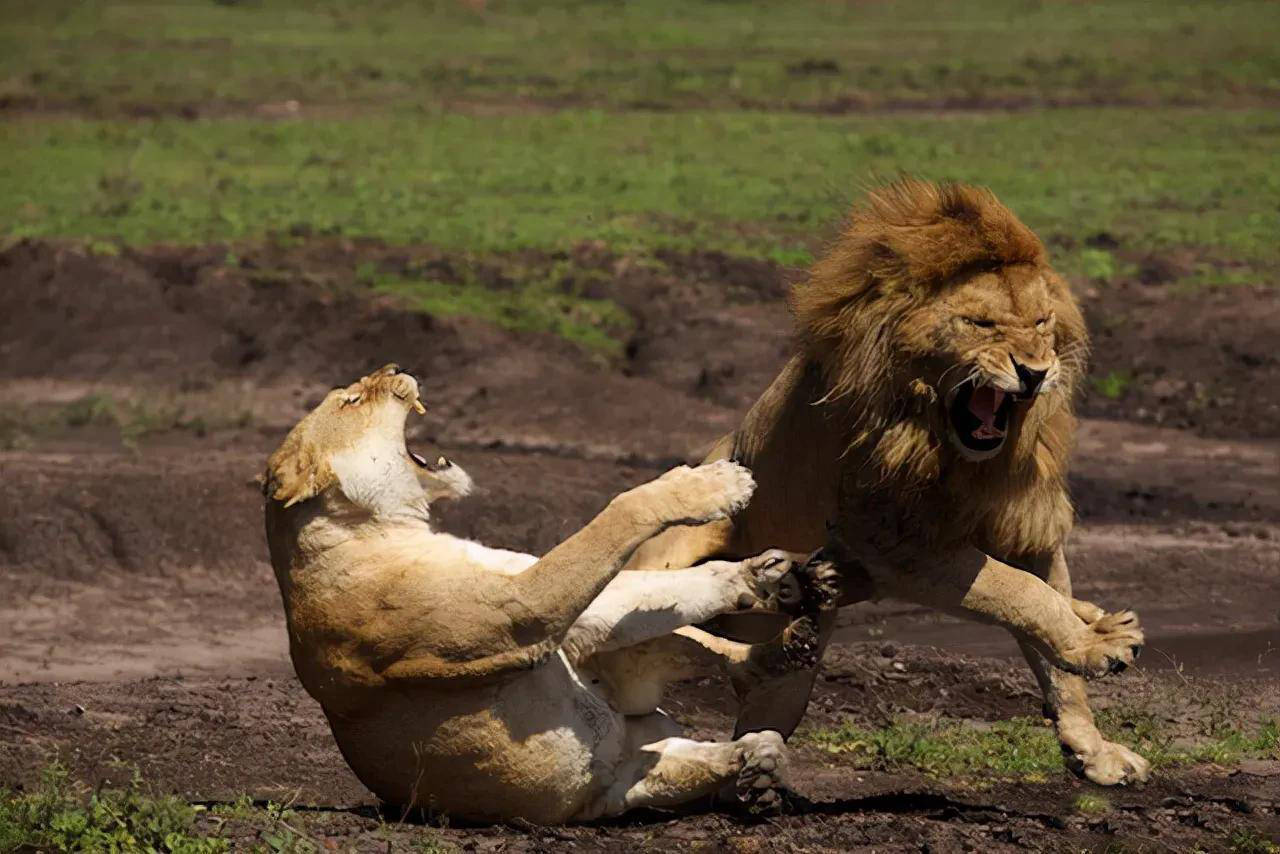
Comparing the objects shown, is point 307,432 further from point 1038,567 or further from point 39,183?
point 39,183

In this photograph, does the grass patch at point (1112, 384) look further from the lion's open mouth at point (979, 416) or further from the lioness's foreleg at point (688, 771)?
the lioness's foreleg at point (688, 771)

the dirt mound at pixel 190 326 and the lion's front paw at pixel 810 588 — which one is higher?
the lion's front paw at pixel 810 588

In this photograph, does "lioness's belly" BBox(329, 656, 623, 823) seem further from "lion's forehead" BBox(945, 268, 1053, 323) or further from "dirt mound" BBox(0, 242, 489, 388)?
"dirt mound" BBox(0, 242, 489, 388)

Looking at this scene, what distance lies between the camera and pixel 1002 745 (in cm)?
748

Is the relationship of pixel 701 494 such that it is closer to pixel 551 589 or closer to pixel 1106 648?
pixel 551 589

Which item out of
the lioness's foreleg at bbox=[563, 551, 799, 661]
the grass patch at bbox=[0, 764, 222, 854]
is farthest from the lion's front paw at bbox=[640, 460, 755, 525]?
the grass patch at bbox=[0, 764, 222, 854]

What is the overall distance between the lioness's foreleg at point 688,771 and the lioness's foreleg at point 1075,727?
96 centimetres

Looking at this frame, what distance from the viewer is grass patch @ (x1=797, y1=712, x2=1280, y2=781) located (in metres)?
7.18

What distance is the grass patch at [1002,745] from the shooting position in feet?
23.5

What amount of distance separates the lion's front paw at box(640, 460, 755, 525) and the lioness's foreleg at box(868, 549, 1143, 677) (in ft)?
2.02

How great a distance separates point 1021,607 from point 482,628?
4.83 feet

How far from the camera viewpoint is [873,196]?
20.8 feet

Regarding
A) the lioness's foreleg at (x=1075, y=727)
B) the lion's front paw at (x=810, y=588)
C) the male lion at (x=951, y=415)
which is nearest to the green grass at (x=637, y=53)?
the lioness's foreleg at (x=1075, y=727)

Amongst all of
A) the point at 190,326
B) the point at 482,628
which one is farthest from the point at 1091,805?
the point at 190,326
